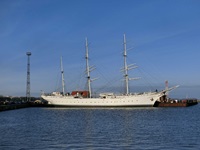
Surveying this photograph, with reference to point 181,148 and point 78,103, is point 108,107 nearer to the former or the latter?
Answer: point 78,103

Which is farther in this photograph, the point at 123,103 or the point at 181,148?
the point at 123,103

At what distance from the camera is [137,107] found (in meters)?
114

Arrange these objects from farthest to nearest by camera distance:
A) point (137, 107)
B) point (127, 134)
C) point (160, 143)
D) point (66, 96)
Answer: point (66, 96) → point (137, 107) → point (127, 134) → point (160, 143)

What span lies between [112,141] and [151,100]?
84406 millimetres

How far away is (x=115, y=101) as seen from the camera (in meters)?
116

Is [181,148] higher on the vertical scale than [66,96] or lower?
lower

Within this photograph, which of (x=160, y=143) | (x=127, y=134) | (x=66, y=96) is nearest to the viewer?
(x=160, y=143)

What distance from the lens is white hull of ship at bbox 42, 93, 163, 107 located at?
114m

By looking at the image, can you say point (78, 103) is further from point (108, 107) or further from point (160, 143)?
point (160, 143)

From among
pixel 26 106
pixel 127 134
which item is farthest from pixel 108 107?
pixel 127 134

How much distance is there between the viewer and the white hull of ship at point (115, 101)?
4496 inches

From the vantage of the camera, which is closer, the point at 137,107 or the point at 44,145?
the point at 44,145

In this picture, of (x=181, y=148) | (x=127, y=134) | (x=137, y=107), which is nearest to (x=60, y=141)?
(x=127, y=134)

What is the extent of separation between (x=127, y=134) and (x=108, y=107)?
80.0 metres
